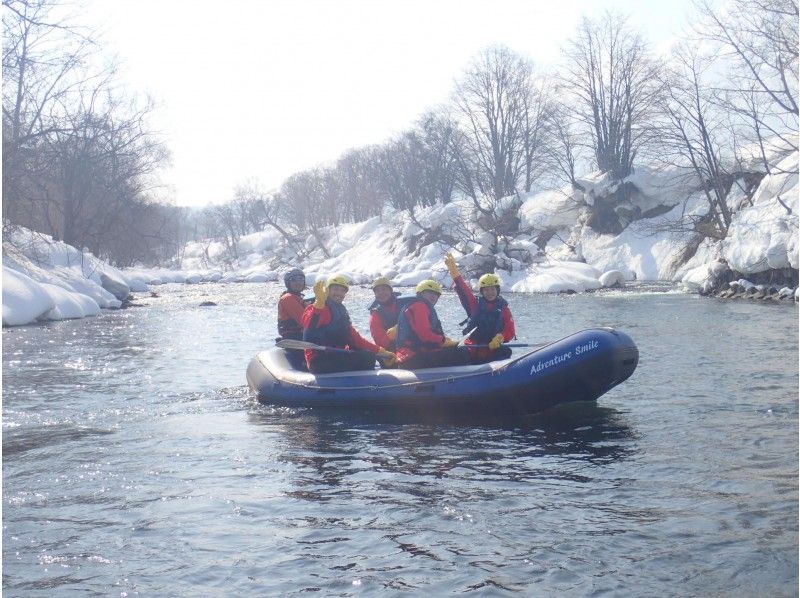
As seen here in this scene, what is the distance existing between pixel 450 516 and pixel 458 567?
0.89 metres

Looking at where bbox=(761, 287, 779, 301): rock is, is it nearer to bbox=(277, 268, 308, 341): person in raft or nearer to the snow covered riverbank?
the snow covered riverbank

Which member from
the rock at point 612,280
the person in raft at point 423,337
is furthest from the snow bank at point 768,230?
the person in raft at point 423,337

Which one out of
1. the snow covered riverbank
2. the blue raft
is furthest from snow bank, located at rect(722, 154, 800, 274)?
the blue raft

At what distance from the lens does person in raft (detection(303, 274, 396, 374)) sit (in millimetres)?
9938

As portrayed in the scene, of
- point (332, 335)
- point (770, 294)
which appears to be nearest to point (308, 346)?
point (332, 335)

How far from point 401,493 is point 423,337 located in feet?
10.6

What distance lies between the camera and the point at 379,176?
227ft

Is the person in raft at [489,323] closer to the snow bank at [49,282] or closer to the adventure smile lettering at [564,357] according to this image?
the adventure smile lettering at [564,357]

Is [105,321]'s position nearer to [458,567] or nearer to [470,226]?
[458,567]

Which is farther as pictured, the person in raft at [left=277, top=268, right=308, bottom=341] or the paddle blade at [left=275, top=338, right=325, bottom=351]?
the person in raft at [left=277, top=268, right=308, bottom=341]

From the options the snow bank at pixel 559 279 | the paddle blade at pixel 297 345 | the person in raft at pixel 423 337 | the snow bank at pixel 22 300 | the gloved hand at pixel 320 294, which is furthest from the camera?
the snow bank at pixel 559 279

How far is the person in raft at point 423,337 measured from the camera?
9.57 m

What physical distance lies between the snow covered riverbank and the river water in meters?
10.1

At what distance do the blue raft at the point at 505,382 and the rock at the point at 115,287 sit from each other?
21940 millimetres
